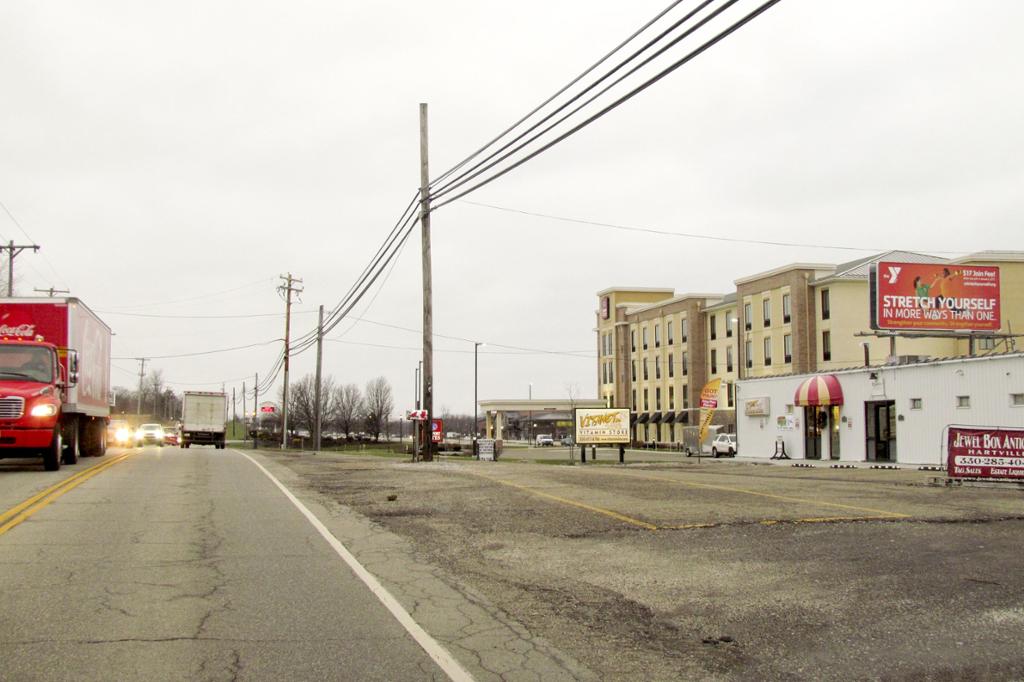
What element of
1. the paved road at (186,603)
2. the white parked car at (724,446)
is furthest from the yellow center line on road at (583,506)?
the white parked car at (724,446)

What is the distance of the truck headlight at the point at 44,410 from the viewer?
20.2 metres

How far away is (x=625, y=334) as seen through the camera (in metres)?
95.5

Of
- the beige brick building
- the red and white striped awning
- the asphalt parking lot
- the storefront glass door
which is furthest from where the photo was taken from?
the beige brick building

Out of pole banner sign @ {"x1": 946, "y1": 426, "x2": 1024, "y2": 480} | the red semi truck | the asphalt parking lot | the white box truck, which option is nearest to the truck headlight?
the red semi truck

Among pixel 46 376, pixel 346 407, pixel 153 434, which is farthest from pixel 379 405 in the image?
pixel 46 376

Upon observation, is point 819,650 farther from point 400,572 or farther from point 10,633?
point 10,633

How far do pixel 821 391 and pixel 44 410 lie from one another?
31.9 meters

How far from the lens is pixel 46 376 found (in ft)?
71.3

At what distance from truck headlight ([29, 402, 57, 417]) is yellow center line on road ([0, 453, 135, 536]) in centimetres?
154

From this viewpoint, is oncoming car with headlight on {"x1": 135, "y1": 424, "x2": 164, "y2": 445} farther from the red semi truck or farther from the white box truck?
the red semi truck

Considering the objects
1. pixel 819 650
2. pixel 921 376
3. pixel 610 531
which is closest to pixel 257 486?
pixel 610 531

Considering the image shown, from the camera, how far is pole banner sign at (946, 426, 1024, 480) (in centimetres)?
2009

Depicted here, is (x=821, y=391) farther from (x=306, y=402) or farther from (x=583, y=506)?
(x=306, y=402)

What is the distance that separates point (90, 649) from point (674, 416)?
8100 centimetres
